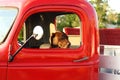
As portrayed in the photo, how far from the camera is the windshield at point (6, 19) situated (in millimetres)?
4543

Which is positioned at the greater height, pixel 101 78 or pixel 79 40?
pixel 79 40

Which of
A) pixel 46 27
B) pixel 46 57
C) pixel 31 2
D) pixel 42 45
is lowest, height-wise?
pixel 46 57

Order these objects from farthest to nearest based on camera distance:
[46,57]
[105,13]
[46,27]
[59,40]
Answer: [105,13] → [46,27] → [59,40] → [46,57]

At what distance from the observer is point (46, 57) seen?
180 inches

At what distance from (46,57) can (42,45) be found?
171 millimetres

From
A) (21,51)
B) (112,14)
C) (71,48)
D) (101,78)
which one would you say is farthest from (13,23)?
(112,14)

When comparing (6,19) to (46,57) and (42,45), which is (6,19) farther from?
(46,57)

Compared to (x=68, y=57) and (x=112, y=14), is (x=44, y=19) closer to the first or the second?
(x=68, y=57)

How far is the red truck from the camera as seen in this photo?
14.7 ft

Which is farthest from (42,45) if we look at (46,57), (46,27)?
(46,27)

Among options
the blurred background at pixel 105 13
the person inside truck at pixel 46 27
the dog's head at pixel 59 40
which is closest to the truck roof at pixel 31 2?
the person inside truck at pixel 46 27

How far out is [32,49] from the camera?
457cm

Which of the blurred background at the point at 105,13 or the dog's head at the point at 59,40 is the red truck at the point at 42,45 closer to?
the dog's head at the point at 59,40

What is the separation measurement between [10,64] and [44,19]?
2.57 ft
